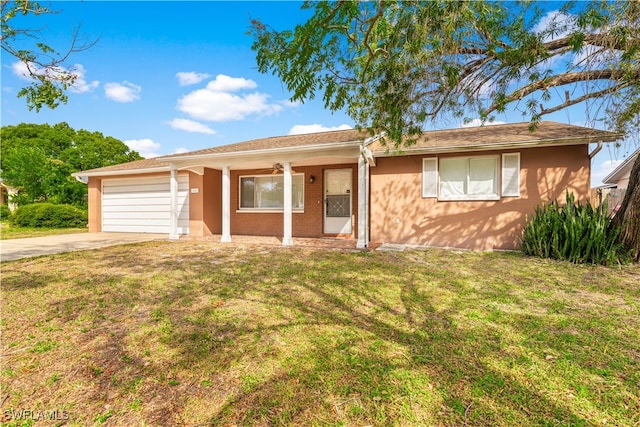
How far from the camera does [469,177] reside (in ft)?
28.6

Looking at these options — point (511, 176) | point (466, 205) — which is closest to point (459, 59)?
point (511, 176)

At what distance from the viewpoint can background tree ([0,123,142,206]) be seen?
738 inches

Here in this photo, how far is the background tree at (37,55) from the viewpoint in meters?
3.96

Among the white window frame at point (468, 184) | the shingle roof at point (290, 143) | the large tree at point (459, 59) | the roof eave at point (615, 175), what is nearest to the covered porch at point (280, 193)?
the shingle roof at point (290, 143)

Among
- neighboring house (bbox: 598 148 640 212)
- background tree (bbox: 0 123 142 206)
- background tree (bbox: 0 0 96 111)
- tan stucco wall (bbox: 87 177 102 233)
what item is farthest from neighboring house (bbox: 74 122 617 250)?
background tree (bbox: 0 123 142 206)

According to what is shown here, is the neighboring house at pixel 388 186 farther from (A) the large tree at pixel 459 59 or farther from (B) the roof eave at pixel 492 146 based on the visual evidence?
(A) the large tree at pixel 459 59

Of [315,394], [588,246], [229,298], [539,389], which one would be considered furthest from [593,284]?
[229,298]

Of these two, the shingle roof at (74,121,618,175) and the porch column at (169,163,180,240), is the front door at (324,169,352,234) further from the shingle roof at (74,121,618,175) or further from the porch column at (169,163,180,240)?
the porch column at (169,163,180,240)

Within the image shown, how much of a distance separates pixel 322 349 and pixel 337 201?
26.3 feet

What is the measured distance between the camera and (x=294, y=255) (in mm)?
7508

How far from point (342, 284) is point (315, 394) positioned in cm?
281

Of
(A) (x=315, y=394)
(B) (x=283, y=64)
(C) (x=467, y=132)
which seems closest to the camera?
(A) (x=315, y=394)

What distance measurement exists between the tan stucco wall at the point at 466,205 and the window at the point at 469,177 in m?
0.16

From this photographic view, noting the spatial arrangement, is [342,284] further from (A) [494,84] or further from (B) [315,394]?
(A) [494,84]
